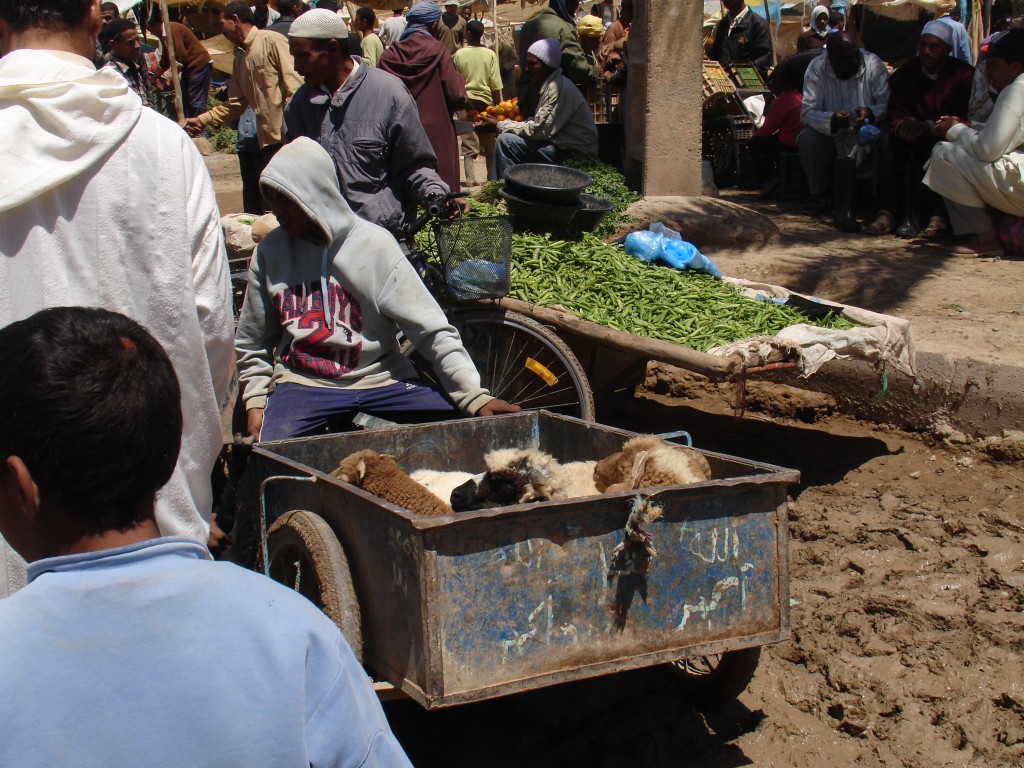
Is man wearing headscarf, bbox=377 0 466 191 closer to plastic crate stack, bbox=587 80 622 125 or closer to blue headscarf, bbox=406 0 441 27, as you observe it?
blue headscarf, bbox=406 0 441 27

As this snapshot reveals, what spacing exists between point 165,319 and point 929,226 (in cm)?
749

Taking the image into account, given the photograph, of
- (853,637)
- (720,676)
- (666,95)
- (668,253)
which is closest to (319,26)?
(668,253)

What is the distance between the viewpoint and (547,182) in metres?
6.38

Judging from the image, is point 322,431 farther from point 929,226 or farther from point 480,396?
point 929,226

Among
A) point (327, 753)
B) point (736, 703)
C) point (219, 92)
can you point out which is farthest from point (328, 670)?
point (219, 92)

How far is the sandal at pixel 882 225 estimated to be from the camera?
8.63m

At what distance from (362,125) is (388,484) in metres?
2.57

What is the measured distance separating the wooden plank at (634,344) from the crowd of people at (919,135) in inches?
160

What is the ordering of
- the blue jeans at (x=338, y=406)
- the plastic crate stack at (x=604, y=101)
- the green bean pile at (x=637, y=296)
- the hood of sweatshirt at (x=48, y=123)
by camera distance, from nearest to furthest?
the hood of sweatshirt at (x=48, y=123), the blue jeans at (x=338, y=406), the green bean pile at (x=637, y=296), the plastic crate stack at (x=604, y=101)

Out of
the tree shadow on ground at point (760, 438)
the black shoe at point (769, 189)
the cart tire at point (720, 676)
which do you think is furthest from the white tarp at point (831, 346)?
the black shoe at point (769, 189)

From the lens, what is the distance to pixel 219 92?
16578mm

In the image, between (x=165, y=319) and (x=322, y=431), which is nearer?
(x=165, y=319)

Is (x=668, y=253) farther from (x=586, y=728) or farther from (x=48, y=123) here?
(x=48, y=123)

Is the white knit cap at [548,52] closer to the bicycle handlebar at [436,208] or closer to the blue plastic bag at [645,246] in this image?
the blue plastic bag at [645,246]
